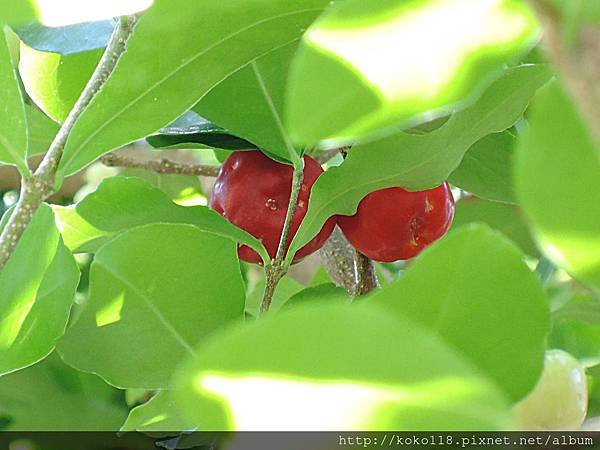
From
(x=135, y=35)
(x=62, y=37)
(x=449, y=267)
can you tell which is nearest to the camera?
(x=449, y=267)

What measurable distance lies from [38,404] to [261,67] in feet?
1.56

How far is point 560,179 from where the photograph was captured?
267mm

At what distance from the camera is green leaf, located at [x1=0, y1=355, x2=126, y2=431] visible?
0.89m

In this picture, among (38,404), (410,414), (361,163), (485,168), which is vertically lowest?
(38,404)

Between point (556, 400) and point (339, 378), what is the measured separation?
30cm

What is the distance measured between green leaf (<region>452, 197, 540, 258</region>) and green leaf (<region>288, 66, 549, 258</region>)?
1.37 ft

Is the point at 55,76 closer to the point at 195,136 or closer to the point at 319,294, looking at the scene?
the point at 195,136

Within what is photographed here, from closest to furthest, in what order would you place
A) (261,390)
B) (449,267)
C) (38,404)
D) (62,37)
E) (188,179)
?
1. (261,390)
2. (449,267)
3. (62,37)
4. (38,404)
5. (188,179)

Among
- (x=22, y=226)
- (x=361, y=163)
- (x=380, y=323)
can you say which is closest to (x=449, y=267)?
(x=380, y=323)

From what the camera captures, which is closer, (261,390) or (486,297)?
(261,390)

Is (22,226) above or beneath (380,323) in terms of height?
beneath

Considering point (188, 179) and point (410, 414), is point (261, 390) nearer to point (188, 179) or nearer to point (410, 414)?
point (410, 414)

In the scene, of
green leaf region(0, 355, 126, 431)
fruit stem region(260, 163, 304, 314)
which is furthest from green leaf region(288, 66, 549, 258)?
green leaf region(0, 355, 126, 431)

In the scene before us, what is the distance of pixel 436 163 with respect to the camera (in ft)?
1.89
